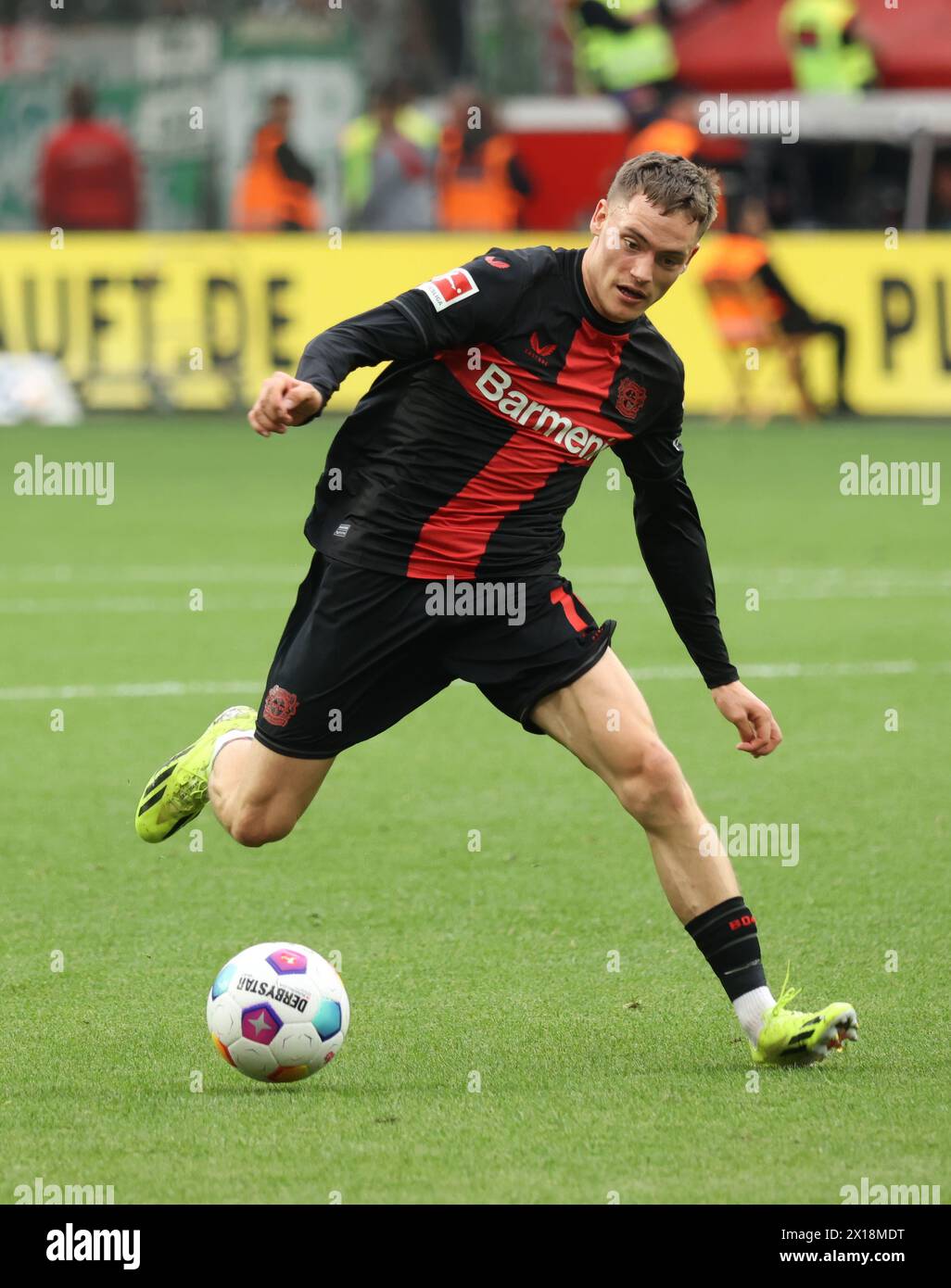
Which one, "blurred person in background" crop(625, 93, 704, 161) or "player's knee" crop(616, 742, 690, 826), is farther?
"blurred person in background" crop(625, 93, 704, 161)

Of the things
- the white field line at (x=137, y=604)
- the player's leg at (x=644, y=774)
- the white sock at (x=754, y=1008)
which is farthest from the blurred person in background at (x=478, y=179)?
the white sock at (x=754, y=1008)

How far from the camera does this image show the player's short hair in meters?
5.39

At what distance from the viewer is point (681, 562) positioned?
5.91m

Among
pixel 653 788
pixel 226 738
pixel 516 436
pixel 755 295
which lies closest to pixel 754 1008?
pixel 653 788

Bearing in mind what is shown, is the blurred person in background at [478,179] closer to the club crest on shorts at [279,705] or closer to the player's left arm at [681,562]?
the player's left arm at [681,562]

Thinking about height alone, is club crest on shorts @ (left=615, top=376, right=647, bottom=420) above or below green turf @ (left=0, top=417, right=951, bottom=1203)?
above

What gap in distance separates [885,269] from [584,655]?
1588 centimetres

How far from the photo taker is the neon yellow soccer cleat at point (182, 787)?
21.2 ft

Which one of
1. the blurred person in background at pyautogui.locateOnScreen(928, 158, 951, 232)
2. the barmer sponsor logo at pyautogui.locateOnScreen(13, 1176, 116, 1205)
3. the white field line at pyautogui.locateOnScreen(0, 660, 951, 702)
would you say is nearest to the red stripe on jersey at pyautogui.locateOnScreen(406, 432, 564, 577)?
the barmer sponsor logo at pyautogui.locateOnScreen(13, 1176, 116, 1205)

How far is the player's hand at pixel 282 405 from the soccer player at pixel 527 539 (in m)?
0.52

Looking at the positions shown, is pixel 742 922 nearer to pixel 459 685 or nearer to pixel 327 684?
pixel 327 684

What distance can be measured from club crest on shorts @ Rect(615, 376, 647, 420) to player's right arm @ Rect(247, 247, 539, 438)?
0.36m

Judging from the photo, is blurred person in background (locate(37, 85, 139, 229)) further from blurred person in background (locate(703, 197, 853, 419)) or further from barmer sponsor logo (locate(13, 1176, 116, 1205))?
barmer sponsor logo (locate(13, 1176, 116, 1205))

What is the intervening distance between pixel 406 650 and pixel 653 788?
2.40 ft
